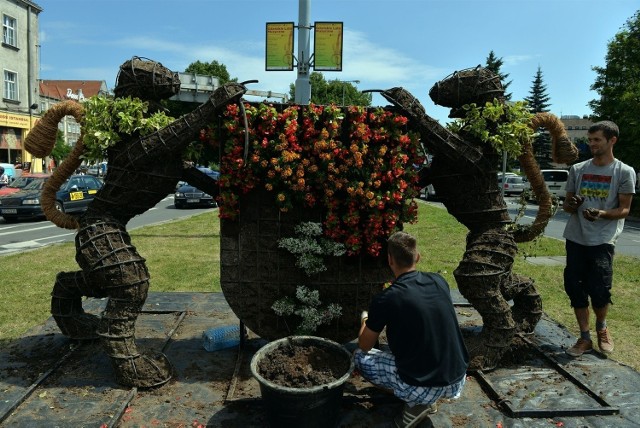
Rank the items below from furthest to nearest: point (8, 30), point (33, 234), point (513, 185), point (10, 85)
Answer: point (513, 185) → point (10, 85) → point (8, 30) → point (33, 234)

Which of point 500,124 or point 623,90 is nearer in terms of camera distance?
point 500,124

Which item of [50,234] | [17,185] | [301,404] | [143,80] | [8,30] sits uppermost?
[8,30]

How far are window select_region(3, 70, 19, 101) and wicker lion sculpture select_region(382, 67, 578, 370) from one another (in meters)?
32.1

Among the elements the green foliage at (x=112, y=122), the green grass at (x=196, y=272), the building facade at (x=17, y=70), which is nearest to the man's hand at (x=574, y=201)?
the green grass at (x=196, y=272)

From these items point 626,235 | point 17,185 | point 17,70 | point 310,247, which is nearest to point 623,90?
point 626,235

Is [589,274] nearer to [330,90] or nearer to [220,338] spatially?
[220,338]

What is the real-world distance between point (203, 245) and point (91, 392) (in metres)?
7.49

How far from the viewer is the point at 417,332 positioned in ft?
9.90

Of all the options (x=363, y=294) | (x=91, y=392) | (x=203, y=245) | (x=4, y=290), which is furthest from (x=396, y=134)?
(x=203, y=245)

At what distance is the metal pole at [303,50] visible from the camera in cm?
850

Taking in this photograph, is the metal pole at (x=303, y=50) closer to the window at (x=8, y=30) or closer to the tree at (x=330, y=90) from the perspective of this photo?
the window at (x=8, y=30)

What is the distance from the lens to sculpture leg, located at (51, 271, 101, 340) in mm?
4461

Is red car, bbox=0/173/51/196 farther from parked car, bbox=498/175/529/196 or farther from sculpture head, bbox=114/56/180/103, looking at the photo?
parked car, bbox=498/175/529/196

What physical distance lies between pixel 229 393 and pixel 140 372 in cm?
74
